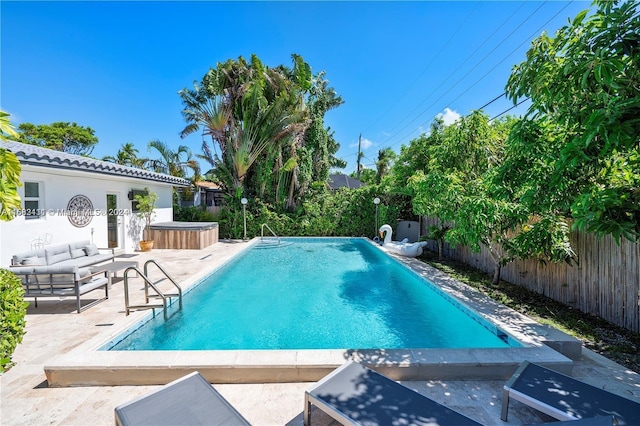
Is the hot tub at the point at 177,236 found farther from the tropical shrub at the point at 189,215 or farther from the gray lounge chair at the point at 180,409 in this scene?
the gray lounge chair at the point at 180,409

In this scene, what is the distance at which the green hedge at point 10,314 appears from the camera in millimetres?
2758

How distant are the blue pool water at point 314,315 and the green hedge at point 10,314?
1.77 metres

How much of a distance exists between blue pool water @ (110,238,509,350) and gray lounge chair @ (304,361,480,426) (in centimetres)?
217

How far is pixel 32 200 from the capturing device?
809 centimetres

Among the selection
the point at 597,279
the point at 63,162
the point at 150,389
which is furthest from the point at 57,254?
the point at 597,279

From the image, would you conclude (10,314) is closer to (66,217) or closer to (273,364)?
(273,364)

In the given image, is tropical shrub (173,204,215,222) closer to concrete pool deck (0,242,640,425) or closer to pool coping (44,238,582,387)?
concrete pool deck (0,242,640,425)

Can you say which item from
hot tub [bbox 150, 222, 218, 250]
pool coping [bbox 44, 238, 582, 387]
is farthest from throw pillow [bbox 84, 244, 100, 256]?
pool coping [bbox 44, 238, 582, 387]

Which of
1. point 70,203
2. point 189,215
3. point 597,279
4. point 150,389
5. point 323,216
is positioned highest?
point 70,203

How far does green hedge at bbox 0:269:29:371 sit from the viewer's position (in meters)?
2.76

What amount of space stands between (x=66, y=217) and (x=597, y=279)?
48.3 ft

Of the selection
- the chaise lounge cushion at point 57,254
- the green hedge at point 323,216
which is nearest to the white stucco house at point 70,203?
the chaise lounge cushion at point 57,254

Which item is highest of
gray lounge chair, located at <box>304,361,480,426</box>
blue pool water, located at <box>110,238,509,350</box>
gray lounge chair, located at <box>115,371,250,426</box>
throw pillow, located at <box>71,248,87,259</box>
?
throw pillow, located at <box>71,248,87,259</box>

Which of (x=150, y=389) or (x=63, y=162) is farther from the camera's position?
(x=63, y=162)
